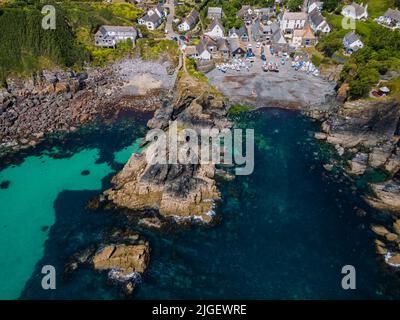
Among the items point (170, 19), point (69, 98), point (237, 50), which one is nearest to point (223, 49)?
point (237, 50)

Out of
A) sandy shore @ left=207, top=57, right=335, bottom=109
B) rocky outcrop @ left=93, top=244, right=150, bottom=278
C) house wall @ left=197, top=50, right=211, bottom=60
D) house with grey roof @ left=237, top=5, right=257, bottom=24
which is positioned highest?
house with grey roof @ left=237, top=5, right=257, bottom=24

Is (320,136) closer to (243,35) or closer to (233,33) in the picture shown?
(243,35)

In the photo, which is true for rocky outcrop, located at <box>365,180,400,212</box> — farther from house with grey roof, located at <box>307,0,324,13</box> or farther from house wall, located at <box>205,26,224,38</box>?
house with grey roof, located at <box>307,0,324,13</box>

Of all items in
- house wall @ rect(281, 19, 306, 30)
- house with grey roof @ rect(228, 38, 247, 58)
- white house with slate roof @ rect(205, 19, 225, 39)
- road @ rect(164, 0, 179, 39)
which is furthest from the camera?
house wall @ rect(281, 19, 306, 30)

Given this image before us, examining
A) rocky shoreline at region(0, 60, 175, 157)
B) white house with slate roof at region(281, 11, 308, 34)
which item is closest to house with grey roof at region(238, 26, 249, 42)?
white house with slate roof at region(281, 11, 308, 34)

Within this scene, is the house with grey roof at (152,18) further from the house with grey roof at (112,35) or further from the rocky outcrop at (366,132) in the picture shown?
the rocky outcrop at (366,132)

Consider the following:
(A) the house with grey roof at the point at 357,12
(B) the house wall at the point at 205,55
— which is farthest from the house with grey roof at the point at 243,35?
(A) the house with grey roof at the point at 357,12

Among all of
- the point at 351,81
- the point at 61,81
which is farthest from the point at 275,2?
the point at 61,81

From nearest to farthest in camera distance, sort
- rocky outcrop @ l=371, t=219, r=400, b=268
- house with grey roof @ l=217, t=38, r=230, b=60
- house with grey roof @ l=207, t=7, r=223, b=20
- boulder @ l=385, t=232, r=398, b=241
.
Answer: rocky outcrop @ l=371, t=219, r=400, b=268, boulder @ l=385, t=232, r=398, b=241, house with grey roof @ l=217, t=38, r=230, b=60, house with grey roof @ l=207, t=7, r=223, b=20
